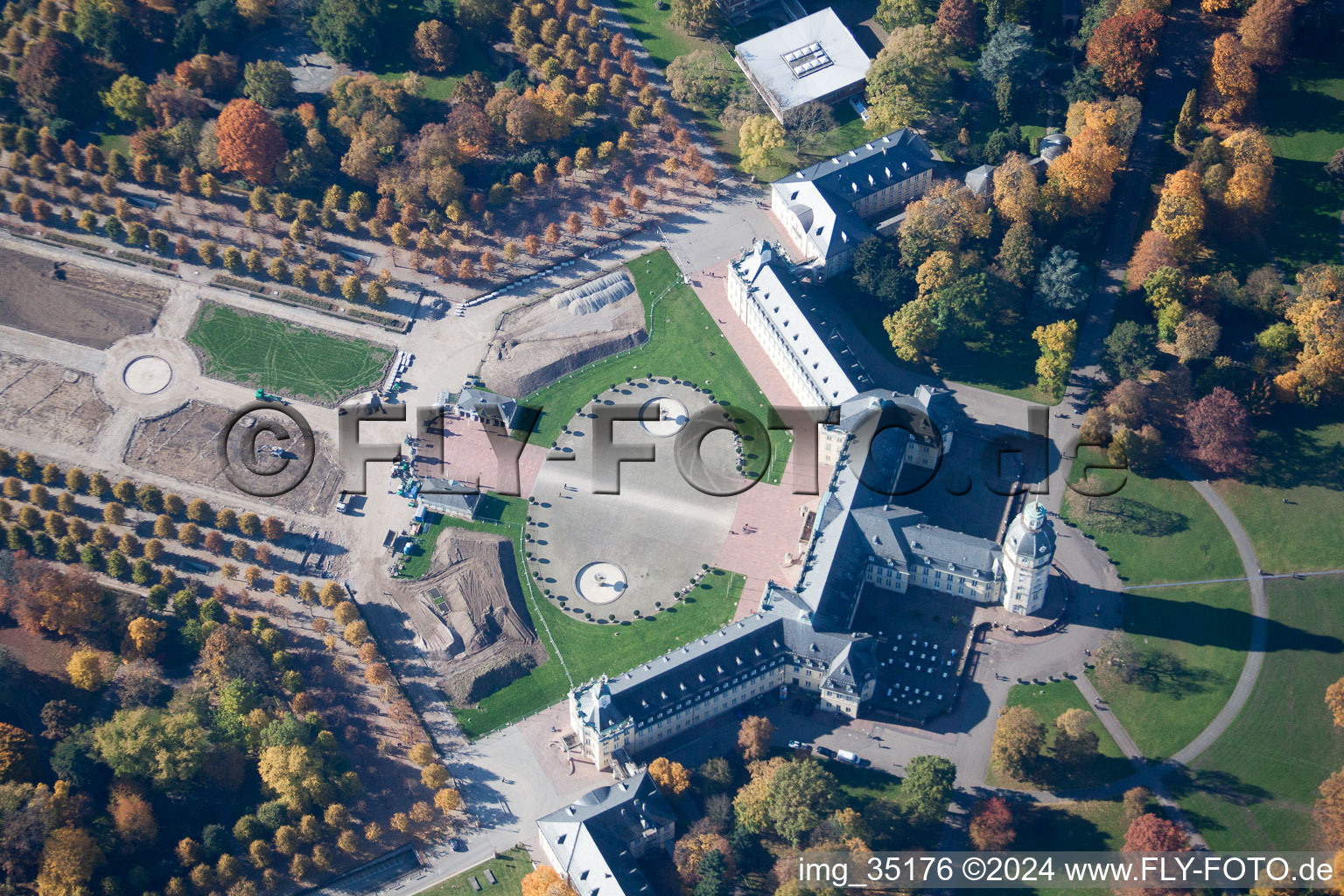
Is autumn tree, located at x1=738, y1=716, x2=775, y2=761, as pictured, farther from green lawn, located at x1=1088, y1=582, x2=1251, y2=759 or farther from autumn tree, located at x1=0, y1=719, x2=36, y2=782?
autumn tree, located at x1=0, y1=719, x2=36, y2=782

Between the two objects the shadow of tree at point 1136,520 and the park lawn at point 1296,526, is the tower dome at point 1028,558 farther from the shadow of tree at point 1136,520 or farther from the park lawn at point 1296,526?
the park lawn at point 1296,526

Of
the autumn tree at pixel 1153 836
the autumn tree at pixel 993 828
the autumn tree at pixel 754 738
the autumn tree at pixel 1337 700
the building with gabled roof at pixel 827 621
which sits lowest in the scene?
the autumn tree at pixel 1153 836

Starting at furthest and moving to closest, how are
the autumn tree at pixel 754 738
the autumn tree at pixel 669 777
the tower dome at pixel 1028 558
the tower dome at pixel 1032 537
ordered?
the tower dome at pixel 1028 558 → the tower dome at pixel 1032 537 → the autumn tree at pixel 754 738 → the autumn tree at pixel 669 777

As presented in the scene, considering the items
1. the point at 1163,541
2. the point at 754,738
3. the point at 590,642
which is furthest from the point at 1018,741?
the point at 590,642

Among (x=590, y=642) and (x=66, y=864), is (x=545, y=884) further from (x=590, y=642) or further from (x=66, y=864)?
(x=66, y=864)

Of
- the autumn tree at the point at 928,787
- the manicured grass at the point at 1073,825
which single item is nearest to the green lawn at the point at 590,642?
the autumn tree at the point at 928,787

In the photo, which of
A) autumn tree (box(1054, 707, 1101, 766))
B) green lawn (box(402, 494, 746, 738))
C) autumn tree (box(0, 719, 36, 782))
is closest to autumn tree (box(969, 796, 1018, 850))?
autumn tree (box(1054, 707, 1101, 766))
